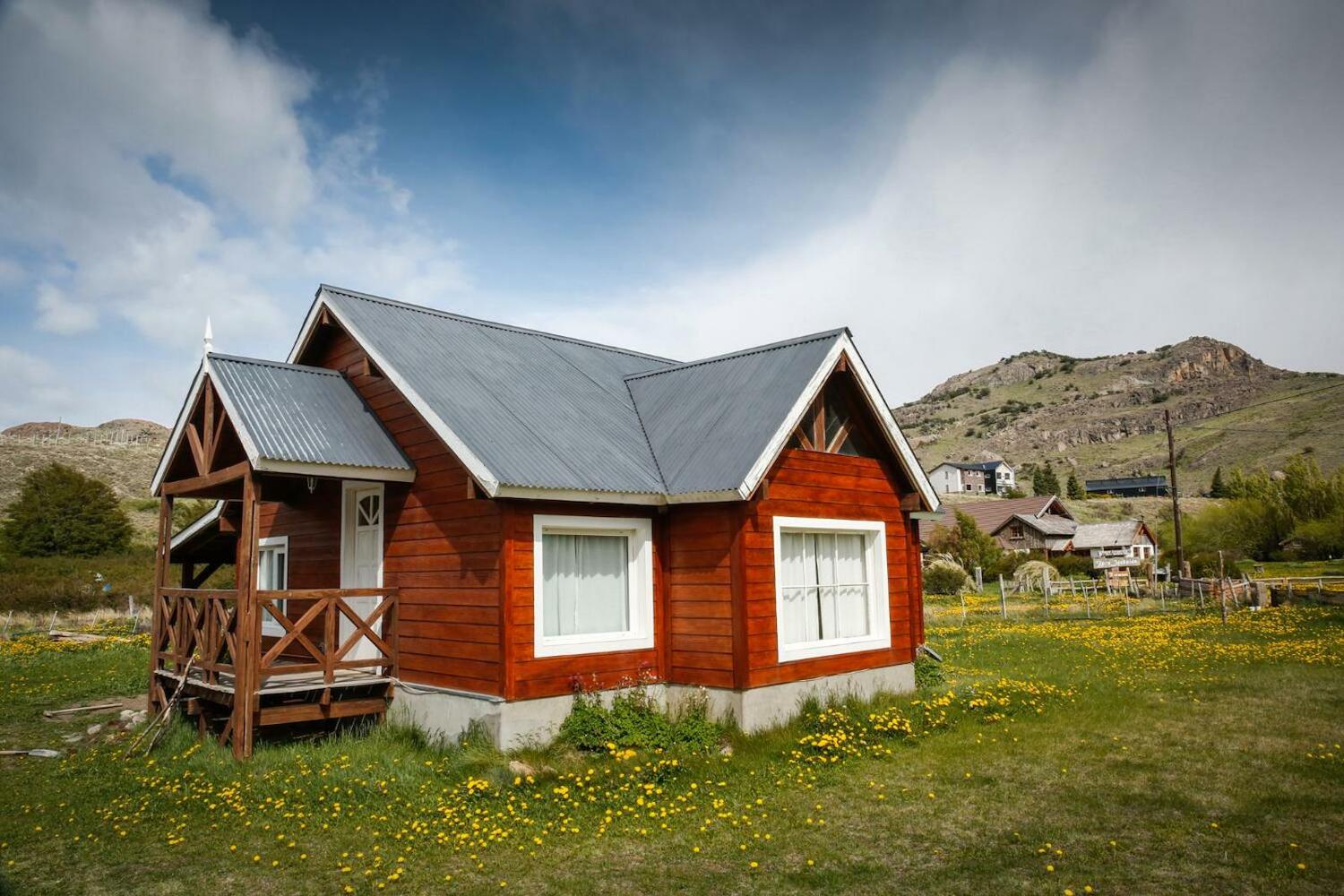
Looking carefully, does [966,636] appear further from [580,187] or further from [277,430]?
[277,430]

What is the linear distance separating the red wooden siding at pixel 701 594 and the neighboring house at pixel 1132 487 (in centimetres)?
9973

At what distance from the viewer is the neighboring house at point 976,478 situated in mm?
109562

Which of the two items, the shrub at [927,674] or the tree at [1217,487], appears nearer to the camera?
the shrub at [927,674]

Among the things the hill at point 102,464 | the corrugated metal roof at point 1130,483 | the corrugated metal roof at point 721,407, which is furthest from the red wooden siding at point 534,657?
the corrugated metal roof at point 1130,483

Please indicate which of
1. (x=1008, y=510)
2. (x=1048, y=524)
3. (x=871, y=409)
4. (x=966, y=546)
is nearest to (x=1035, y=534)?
(x=1048, y=524)

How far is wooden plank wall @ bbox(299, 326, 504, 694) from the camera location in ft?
34.6

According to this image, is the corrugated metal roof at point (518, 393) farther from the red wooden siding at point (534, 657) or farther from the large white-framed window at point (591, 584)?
the large white-framed window at point (591, 584)

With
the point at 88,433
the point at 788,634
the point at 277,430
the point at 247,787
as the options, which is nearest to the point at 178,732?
the point at 247,787

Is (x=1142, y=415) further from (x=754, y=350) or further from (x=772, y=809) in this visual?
(x=772, y=809)

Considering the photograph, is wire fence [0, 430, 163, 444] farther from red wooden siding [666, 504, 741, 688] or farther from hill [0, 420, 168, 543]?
red wooden siding [666, 504, 741, 688]

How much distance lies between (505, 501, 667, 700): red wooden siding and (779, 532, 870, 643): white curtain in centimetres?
225

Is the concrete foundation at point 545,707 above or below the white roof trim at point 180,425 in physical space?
below

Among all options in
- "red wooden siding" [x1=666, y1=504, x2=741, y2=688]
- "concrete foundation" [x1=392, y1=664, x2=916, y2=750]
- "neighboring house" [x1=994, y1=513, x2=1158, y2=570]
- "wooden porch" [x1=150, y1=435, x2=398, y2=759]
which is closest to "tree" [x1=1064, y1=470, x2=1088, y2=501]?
"neighboring house" [x1=994, y1=513, x2=1158, y2=570]

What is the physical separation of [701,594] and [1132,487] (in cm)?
10698
